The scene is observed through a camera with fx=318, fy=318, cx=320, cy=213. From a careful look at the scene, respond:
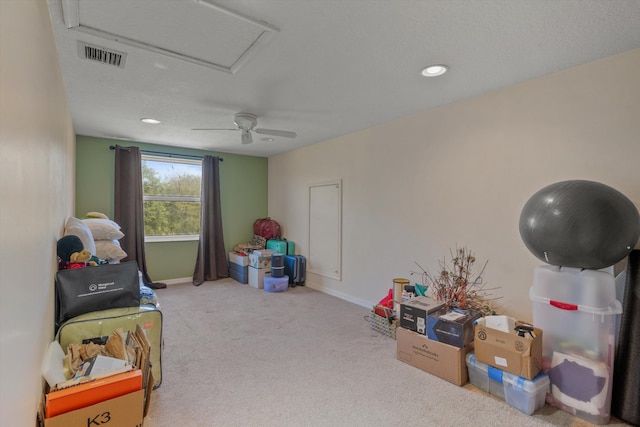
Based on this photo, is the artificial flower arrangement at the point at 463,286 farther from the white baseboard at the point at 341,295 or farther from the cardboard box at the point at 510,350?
the white baseboard at the point at 341,295

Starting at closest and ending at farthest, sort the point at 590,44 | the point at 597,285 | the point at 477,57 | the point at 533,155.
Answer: the point at 597,285 → the point at 590,44 → the point at 477,57 → the point at 533,155

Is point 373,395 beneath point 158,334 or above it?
beneath

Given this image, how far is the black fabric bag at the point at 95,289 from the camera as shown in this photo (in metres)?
1.98

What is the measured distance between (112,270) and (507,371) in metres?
2.69

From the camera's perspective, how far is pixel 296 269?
16.5 feet

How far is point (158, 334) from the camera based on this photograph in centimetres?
215

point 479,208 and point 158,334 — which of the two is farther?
point 479,208

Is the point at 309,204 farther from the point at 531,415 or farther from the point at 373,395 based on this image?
the point at 531,415

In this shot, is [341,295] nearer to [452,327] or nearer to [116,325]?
[452,327]

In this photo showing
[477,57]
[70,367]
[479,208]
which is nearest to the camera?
[70,367]

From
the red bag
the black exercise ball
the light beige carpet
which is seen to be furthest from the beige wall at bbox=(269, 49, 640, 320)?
the red bag

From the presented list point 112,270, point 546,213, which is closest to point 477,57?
point 546,213

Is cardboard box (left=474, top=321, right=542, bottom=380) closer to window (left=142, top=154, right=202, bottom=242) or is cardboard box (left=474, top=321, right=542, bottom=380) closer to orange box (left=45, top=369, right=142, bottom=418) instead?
orange box (left=45, top=369, right=142, bottom=418)

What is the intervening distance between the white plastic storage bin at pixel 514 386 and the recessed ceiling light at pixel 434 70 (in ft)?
6.96
